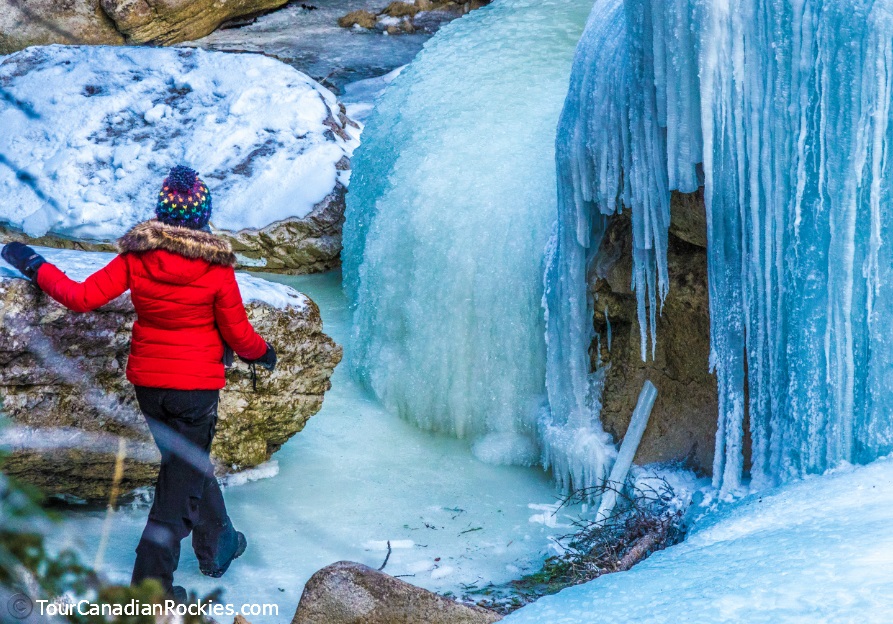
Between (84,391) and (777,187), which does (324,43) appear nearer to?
(84,391)

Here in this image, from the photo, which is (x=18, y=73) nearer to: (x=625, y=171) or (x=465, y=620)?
(x=625, y=171)

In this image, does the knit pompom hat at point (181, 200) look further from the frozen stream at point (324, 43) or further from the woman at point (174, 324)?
the frozen stream at point (324, 43)

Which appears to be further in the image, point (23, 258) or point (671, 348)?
point (671, 348)

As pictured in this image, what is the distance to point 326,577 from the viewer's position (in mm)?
3312

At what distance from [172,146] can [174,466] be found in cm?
428

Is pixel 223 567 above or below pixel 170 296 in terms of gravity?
below

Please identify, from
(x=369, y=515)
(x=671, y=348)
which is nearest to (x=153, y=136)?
(x=369, y=515)

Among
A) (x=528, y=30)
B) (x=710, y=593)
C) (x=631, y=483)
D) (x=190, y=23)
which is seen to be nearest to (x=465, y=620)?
(x=710, y=593)

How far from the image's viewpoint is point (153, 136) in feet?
24.1

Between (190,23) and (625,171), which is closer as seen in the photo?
(625,171)

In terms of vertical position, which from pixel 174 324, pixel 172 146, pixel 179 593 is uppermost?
pixel 174 324

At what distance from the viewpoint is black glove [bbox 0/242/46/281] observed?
354 centimetres

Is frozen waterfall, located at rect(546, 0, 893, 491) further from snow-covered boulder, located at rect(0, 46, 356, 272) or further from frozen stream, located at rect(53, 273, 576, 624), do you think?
snow-covered boulder, located at rect(0, 46, 356, 272)

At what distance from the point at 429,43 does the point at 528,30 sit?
2.54 feet
